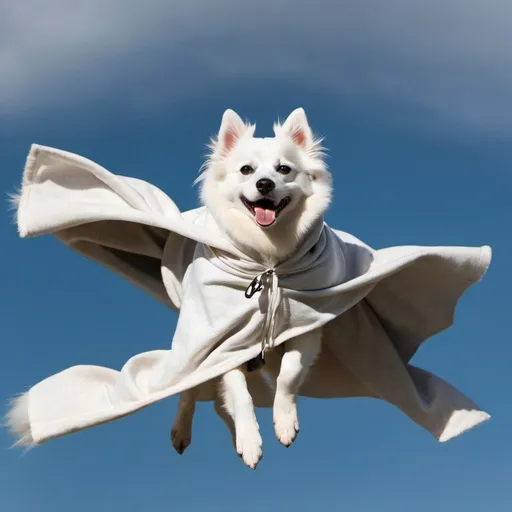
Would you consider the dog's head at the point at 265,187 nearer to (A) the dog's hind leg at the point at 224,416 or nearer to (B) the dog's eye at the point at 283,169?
(B) the dog's eye at the point at 283,169

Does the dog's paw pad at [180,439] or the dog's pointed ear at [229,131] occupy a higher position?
the dog's pointed ear at [229,131]

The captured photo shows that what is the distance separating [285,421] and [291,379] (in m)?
0.35

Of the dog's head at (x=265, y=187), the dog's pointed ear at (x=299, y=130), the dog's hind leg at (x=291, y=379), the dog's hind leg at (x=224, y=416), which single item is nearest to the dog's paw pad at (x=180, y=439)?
the dog's hind leg at (x=224, y=416)

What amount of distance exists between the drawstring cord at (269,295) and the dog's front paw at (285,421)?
1.50 ft

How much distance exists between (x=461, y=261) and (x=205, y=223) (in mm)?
2320

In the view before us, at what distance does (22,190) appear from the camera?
12719 mm

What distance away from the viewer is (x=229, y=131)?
11789 mm

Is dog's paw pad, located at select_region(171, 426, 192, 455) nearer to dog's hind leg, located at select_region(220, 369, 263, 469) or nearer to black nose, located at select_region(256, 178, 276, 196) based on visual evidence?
dog's hind leg, located at select_region(220, 369, 263, 469)

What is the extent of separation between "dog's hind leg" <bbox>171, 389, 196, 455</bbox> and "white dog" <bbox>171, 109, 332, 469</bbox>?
66 centimetres

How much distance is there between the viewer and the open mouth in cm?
1130

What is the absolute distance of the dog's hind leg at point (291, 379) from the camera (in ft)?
37.4

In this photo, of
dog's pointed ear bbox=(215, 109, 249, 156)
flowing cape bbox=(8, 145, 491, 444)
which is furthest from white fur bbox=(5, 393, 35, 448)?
dog's pointed ear bbox=(215, 109, 249, 156)

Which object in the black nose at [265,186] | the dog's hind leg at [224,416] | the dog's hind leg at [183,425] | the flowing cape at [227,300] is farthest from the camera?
the dog's hind leg at [183,425]

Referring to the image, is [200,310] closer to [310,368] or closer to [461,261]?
[310,368]
